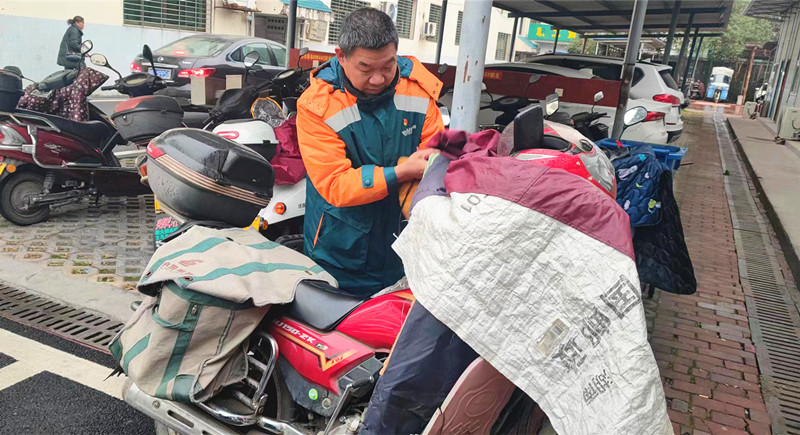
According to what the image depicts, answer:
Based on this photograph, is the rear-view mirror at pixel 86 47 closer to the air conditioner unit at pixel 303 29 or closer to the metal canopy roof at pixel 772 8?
the air conditioner unit at pixel 303 29

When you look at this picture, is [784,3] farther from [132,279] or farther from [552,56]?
[132,279]

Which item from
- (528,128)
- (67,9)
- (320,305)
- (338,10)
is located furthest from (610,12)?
(320,305)

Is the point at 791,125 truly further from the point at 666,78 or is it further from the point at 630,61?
the point at 630,61

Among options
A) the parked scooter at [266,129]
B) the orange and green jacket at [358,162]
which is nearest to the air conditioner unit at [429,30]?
the parked scooter at [266,129]

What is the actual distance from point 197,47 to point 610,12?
8.39 metres

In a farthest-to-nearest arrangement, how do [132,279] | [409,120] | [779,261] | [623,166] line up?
[779,261] → [132,279] → [623,166] → [409,120]

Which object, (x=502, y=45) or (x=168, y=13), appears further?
(x=502, y=45)

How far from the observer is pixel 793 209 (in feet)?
25.7

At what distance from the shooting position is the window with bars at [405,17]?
75.9ft

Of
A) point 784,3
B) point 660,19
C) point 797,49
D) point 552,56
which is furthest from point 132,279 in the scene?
point 784,3

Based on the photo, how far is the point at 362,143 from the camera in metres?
2.31

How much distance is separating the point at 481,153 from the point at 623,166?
1568 mm

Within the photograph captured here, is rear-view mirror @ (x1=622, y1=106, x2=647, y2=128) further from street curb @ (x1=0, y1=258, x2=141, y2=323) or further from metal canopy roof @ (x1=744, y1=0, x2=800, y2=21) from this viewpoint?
metal canopy roof @ (x1=744, y1=0, x2=800, y2=21)

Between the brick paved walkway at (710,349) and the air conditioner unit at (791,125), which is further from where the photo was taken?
the air conditioner unit at (791,125)
